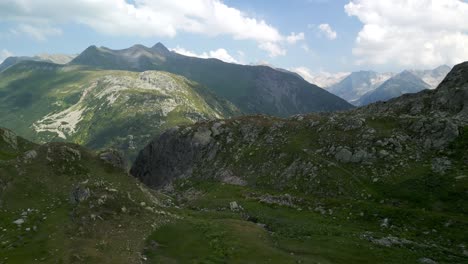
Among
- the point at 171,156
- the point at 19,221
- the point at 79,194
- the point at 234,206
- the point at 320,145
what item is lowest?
the point at 234,206

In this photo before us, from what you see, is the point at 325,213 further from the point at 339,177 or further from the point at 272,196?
the point at 339,177

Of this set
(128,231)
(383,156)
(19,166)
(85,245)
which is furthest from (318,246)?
(19,166)

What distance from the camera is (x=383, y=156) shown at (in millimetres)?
70188

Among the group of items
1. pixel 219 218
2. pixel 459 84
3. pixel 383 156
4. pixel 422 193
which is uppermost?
pixel 459 84

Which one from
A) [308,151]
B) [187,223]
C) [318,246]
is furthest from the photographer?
[308,151]

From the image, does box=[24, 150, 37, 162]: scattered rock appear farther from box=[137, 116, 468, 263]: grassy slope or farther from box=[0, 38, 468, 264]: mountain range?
box=[137, 116, 468, 263]: grassy slope

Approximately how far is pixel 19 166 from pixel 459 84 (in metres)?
91.4

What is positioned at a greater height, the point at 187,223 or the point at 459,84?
the point at 459,84

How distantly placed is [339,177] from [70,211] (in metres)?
46.1

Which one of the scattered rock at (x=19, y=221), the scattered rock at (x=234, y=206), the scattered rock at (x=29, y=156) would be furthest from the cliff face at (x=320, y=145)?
the scattered rock at (x=19, y=221)

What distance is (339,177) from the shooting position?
68688 millimetres

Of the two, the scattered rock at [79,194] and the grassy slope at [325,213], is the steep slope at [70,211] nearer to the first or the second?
the scattered rock at [79,194]

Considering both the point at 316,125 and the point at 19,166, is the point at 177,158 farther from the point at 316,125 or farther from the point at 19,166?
the point at 19,166

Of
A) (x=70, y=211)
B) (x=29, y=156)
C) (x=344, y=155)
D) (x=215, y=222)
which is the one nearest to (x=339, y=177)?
(x=344, y=155)
